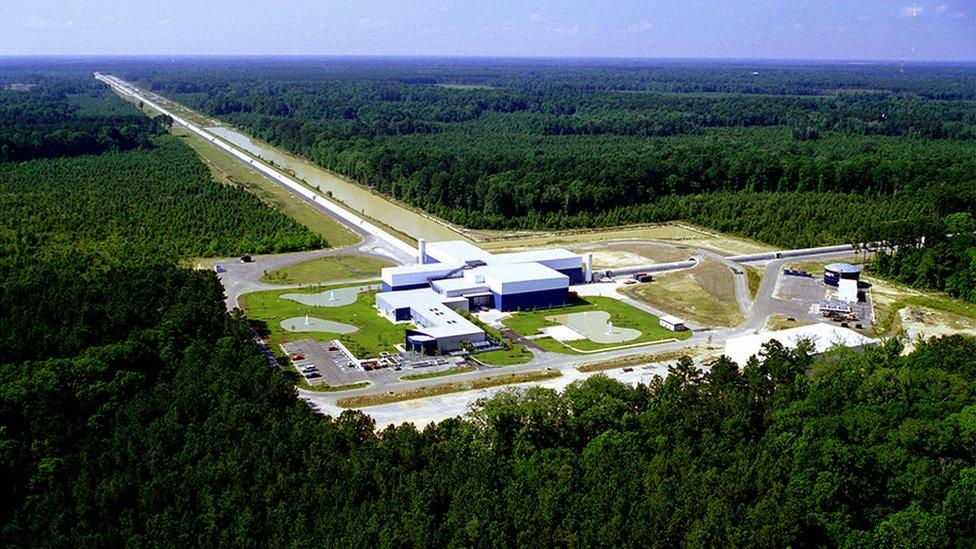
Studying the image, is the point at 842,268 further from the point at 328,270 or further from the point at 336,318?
the point at 328,270

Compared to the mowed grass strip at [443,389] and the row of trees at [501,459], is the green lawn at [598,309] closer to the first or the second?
the mowed grass strip at [443,389]

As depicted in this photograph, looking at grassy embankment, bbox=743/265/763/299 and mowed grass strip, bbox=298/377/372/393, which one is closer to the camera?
mowed grass strip, bbox=298/377/372/393

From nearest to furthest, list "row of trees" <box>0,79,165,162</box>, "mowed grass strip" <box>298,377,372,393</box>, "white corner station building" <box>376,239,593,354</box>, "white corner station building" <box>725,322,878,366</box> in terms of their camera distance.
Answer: "mowed grass strip" <box>298,377,372,393</box>
"white corner station building" <box>725,322,878,366</box>
"white corner station building" <box>376,239,593,354</box>
"row of trees" <box>0,79,165,162</box>

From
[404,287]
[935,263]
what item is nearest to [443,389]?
[404,287]

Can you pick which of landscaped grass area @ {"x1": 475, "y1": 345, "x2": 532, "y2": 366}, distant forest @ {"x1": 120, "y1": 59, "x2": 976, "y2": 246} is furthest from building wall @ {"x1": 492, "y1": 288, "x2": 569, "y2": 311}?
distant forest @ {"x1": 120, "y1": 59, "x2": 976, "y2": 246}

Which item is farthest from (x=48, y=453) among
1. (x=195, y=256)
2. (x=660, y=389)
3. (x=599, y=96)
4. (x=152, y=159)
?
(x=599, y=96)

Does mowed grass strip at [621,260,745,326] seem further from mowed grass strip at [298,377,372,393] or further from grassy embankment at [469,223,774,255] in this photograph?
mowed grass strip at [298,377,372,393]
